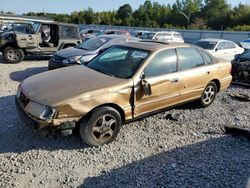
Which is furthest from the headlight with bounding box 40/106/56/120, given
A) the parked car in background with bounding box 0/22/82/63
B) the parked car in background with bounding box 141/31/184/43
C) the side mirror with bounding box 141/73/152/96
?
the parked car in background with bounding box 141/31/184/43

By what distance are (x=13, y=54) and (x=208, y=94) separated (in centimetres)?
821

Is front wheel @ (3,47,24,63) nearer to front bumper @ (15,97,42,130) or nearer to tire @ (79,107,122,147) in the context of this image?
front bumper @ (15,97,42,130)

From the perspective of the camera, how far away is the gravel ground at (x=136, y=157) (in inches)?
129

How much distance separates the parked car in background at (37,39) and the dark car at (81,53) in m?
2.85

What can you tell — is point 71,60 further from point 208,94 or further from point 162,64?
point 208,94

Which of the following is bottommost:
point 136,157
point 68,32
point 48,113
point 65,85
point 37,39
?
point 136,157

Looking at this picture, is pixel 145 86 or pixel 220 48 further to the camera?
pixel 220 48

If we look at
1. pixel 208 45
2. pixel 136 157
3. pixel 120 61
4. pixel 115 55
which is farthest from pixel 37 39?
pixel 136 157

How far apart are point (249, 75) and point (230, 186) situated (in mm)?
5966

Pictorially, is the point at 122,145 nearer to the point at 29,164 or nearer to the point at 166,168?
the point at 166,168

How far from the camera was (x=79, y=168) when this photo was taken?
350 centimetres

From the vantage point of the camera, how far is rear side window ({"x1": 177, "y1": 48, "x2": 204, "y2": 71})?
16.7ft

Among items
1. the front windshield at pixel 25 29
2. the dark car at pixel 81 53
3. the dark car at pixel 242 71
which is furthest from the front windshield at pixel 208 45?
the front windshield at pixel 25 29

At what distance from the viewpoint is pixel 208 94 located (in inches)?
232
